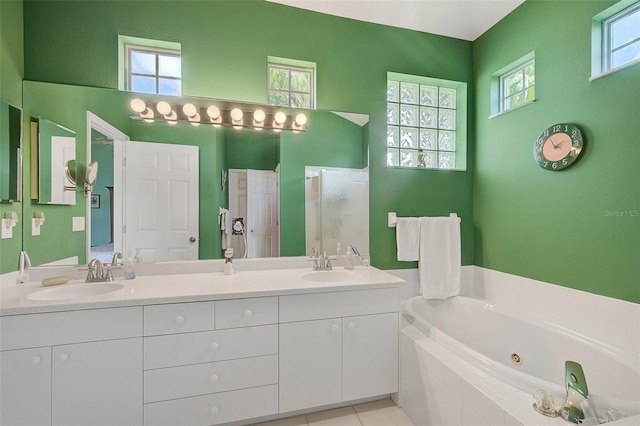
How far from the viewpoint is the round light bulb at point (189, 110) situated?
2053 mm

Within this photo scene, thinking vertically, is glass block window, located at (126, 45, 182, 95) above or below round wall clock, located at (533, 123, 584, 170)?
above

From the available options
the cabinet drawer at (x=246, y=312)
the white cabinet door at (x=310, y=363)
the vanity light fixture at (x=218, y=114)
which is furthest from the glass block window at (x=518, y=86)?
the cabinet drawer at (x=246, y=312)

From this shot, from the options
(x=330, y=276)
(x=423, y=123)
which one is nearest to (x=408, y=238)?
(x=330, y=276)

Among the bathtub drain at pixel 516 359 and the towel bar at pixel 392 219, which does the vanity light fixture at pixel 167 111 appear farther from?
the bathtub drain at pixel 516 359

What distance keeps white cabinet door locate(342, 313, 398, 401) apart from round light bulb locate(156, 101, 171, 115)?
1845mm

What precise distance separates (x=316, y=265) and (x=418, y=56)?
206 cm

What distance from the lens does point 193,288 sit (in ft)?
5.39

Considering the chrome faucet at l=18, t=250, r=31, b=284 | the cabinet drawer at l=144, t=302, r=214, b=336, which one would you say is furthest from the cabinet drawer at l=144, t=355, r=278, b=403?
the chrome faucet at l=18, t=250, r=31, b=284

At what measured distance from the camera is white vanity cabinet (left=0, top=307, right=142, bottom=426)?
1.33 metres

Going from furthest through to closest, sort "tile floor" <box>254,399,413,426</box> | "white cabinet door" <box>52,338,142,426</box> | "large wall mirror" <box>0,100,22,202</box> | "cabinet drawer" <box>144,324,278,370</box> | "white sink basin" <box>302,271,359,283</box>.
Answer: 1. "white sink basin" <box>302,271,359,283</box>
2. "tile floor" <box>254,399,413,426</box>
3. "large wall mirror" <box>0,100,22,202</box>
4. "cabinet drawer" <box>144,324,278,370</box>
5. "white cabinet door" <box>52,338,142,426</box>

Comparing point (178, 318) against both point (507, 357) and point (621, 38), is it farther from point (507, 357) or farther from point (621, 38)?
point (621, 38)

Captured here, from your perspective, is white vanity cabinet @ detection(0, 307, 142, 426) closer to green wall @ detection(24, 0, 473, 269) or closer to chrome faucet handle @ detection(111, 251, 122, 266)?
chrome faucet handle @ detection(111, 251, 122, 266)

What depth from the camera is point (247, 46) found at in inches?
86.7

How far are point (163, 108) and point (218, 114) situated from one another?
36 centimetres
